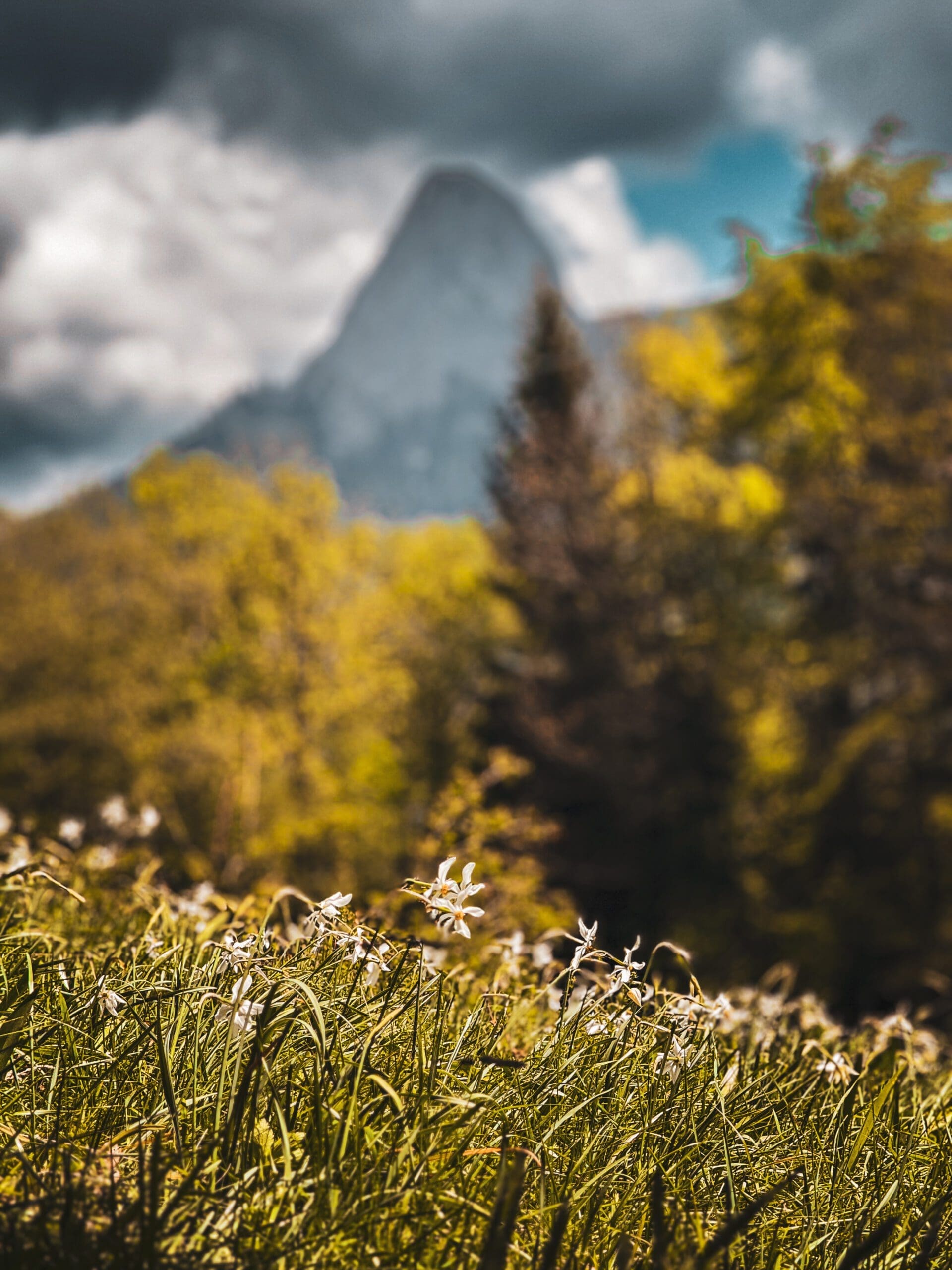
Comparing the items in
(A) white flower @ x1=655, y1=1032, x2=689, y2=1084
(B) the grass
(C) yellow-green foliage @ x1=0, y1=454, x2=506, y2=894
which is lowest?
(B) the grass

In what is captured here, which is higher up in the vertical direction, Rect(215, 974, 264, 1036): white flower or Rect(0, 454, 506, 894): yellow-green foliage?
Rect(0, 454, 506, 894): yellow-green foliage

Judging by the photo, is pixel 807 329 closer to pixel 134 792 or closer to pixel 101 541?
pixel 134 792

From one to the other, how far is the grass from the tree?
39.9 feet

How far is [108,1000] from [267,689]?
19.5m

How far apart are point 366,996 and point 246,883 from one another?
10.1 meters

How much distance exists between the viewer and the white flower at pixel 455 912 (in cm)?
185

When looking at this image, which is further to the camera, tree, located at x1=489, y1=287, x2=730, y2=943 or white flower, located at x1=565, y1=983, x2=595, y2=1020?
tree, located at x1=489, y1=287, x2=730, y2=943

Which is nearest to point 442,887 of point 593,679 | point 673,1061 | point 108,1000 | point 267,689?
point 673,1061

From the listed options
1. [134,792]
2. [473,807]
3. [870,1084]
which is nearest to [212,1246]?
[870,1084]

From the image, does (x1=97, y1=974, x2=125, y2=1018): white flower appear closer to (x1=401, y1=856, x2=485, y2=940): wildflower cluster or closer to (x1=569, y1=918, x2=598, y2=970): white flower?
(x1=401, y1=856, x2=485, y2=940): wildflower cluster

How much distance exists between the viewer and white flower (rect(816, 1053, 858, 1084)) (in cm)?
233

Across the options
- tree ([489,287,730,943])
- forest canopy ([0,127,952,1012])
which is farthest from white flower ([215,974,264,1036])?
tree ([489,287,730,943])

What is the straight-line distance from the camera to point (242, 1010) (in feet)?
5.93

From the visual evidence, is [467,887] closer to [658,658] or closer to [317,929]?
[317,929]
